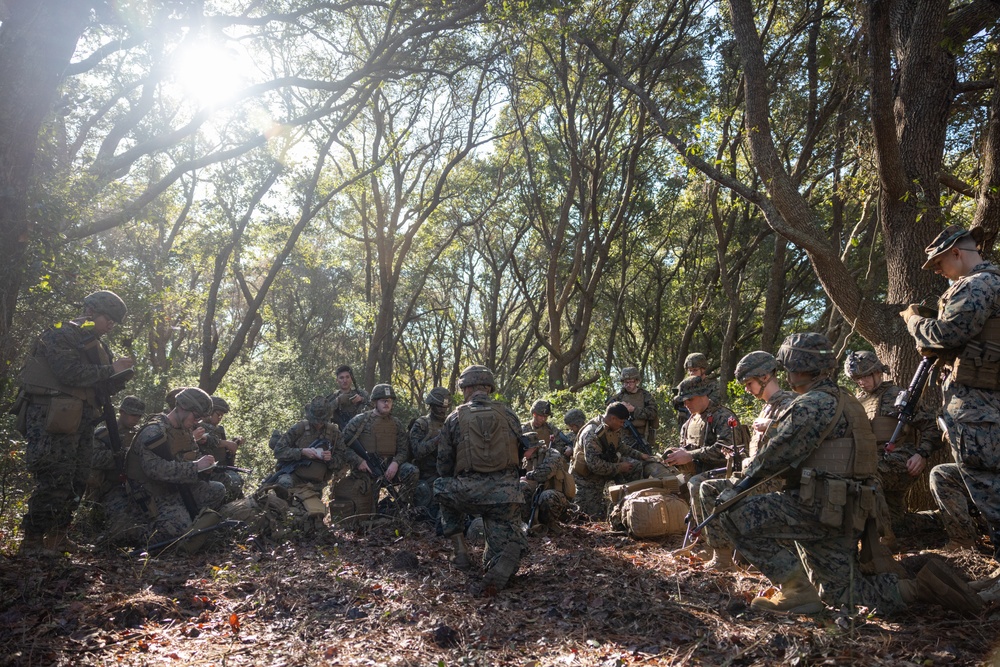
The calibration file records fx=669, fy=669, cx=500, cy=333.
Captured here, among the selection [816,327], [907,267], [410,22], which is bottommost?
[907,267]

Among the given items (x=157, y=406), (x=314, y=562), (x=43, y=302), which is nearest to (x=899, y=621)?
(x=314, y=562)

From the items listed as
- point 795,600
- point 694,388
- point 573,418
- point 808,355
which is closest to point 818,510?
point 795,600

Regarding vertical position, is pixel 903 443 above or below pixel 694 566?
above

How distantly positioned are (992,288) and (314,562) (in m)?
6.13

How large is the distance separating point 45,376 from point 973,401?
777 cm

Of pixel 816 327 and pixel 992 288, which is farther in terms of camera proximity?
pixel 816 327

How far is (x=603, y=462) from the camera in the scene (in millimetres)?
9125

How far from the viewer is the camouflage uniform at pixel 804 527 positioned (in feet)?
15.6

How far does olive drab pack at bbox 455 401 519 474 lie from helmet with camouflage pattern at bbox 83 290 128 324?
3.55 meters

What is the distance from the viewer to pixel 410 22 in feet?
40.5

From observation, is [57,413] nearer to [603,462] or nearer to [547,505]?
[547,505]

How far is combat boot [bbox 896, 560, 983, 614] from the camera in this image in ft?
14.5

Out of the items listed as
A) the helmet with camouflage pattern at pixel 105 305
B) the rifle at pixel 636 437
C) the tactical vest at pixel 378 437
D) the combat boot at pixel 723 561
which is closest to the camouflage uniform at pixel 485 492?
the combat boot at pixel 723 561

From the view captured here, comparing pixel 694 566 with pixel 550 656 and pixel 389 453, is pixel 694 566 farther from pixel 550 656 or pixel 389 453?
pixel 389 453
